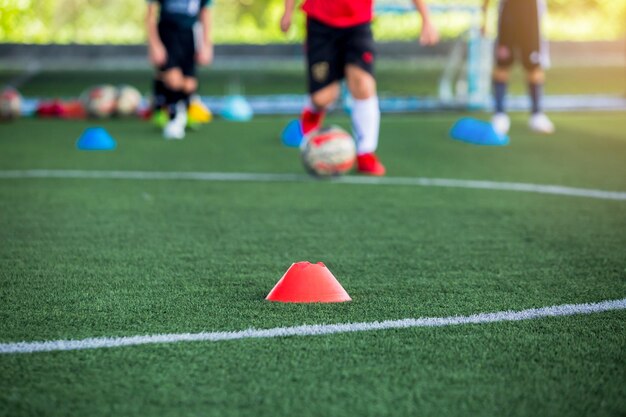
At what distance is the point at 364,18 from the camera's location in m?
7.30

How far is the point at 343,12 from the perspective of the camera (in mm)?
7281

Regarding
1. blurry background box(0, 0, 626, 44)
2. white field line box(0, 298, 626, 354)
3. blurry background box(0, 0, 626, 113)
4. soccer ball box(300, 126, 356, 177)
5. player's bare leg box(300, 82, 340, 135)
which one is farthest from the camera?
blurry background box(0, 0, 626, 44)

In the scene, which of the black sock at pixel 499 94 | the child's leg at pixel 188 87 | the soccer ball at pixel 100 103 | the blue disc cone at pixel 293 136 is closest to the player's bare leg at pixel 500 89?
the black sock at pixel 499 94

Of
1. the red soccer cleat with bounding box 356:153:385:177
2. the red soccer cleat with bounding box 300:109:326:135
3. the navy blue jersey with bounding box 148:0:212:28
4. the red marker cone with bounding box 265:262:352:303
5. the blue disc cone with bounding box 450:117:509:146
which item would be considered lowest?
the blue disc cone with bounding box 450:117:509:146

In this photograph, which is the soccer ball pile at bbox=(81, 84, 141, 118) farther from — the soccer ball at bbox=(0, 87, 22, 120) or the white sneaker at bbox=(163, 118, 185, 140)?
the white sneaker at bbox=(163, 118, 185, 140)

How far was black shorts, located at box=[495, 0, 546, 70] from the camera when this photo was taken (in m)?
10.9

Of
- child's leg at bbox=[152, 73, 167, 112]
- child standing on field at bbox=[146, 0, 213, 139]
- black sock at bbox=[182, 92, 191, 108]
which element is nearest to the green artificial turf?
child's leg at bbox=[152, 73, 167, 112]

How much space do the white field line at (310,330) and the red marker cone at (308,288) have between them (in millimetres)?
303

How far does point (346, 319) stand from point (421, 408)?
88 centimetres

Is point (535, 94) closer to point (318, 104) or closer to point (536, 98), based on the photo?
Result: point (536, 98)

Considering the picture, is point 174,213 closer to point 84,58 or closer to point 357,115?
point 357,115

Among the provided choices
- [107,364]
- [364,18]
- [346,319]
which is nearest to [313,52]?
[364,18]

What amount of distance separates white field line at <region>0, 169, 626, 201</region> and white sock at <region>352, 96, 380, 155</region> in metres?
0.32

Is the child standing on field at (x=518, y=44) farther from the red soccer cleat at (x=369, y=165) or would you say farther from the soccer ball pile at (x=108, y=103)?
the soccer ball pile at (x=108, y=103)
